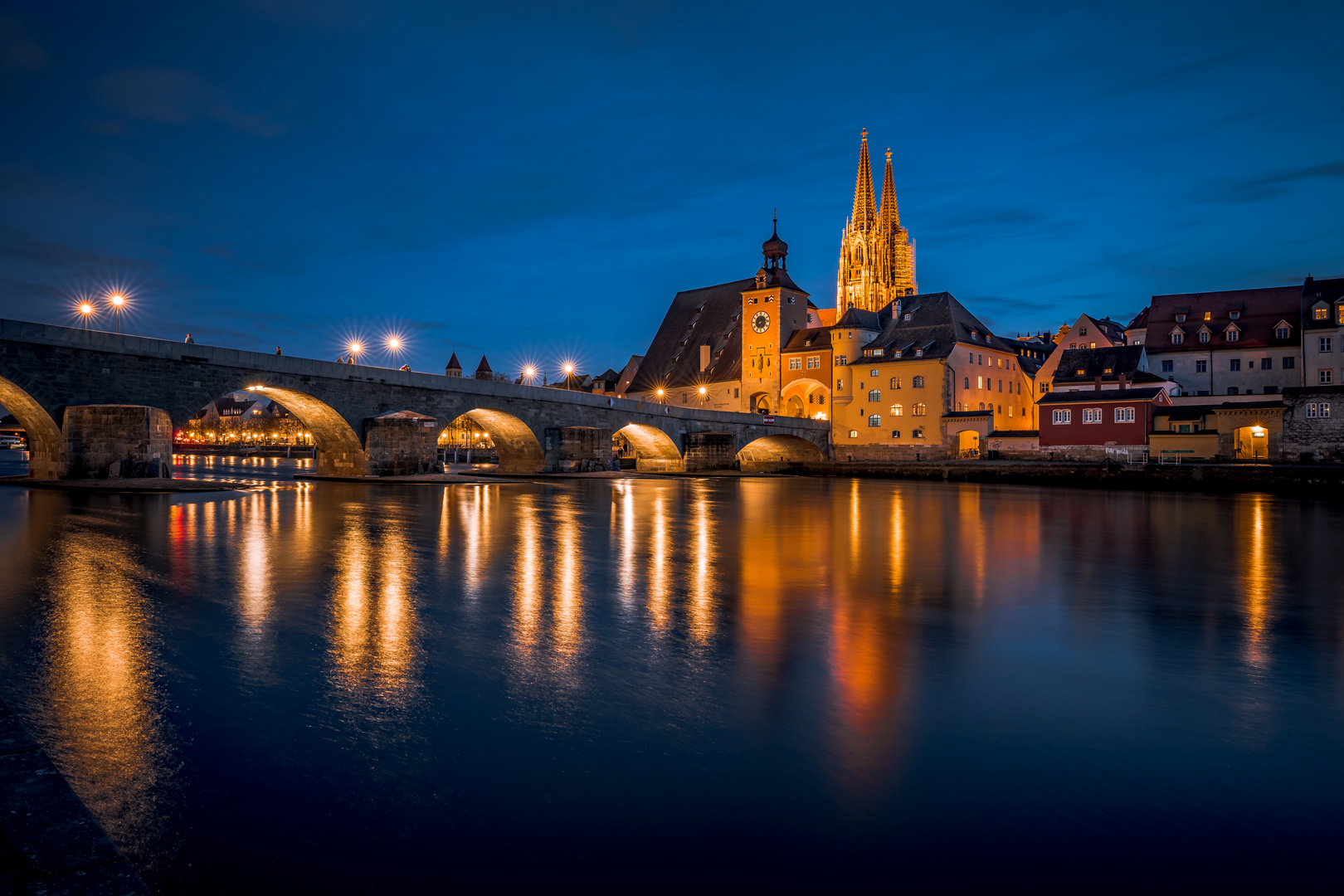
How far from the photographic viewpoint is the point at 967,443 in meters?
59.3

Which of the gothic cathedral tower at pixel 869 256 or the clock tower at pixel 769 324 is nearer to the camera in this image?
the clock tower at pixel 769 324

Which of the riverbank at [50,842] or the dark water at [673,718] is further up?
the riverbank at [50,842]

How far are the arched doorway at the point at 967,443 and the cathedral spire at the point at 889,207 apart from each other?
4568 centimetres

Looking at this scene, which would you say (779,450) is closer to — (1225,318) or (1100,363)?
(1100,363)

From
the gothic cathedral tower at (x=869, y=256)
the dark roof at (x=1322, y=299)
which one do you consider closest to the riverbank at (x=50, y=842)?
the dark roof at (x=1322, y=299)

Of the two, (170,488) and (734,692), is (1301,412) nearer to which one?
(734,692)

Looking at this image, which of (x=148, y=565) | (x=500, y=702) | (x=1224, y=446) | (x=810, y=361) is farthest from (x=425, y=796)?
(x=810, y=361)

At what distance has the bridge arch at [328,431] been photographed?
32.4 metres

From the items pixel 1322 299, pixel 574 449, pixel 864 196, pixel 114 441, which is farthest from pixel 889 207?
pixel 114 441

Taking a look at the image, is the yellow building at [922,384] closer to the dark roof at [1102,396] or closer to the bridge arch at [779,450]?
the bridge arch at [779,450]

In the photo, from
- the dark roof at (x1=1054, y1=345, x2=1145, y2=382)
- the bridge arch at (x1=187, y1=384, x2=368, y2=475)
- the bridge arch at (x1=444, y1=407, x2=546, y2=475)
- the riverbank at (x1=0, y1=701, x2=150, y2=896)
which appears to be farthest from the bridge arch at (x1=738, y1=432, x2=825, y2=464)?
the riverbank at (x1=0, y1=701, x2=150, y2=896)

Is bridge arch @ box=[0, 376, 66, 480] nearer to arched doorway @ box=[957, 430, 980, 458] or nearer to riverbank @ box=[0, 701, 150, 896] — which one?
riverbank @ box=[0, 701, 150, 896]

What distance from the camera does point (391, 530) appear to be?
54.6ft

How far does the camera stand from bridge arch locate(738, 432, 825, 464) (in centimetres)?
6272
